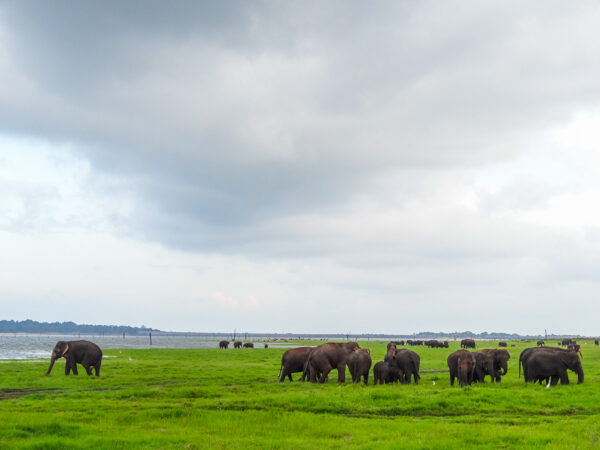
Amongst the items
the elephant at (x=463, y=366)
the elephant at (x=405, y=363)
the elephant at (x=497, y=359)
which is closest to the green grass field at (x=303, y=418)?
the elephant at (x=463, y=366)

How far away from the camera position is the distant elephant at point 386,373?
30.0 meters

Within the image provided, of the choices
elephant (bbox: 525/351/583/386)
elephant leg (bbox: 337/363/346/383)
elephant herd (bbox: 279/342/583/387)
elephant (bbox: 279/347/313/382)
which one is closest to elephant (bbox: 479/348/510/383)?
elephant herd (bbox: 279/342/583/387)

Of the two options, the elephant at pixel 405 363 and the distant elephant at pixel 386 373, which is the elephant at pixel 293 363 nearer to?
the distant elephant at pixel 386 373

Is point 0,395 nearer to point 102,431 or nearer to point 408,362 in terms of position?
point 102,431

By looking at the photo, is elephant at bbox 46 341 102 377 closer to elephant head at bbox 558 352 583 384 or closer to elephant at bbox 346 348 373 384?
elephant at bbox 346 348 373 384

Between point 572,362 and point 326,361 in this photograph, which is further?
point 326,361

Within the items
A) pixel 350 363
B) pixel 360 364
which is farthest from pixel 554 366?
pixel 350 363

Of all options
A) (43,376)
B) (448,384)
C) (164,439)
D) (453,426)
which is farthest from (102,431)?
(43,376)

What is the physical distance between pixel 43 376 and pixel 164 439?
24966mm

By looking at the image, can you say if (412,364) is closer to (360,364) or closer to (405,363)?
(405,363)

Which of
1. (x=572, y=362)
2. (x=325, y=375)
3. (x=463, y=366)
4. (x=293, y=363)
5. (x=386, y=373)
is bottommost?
(x=325, y=375)

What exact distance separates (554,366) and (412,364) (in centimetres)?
755

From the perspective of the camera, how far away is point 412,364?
98.8 ft

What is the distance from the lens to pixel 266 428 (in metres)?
16.7
